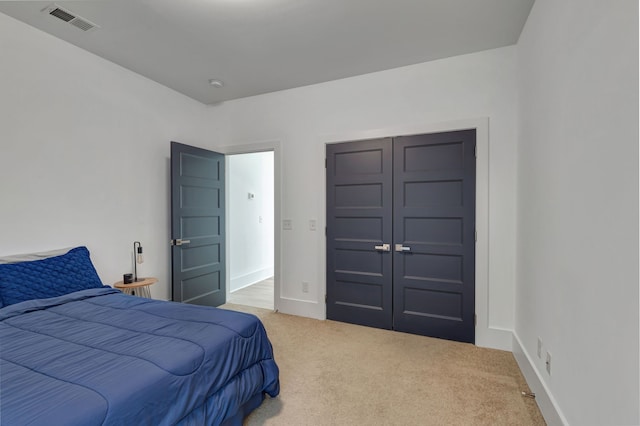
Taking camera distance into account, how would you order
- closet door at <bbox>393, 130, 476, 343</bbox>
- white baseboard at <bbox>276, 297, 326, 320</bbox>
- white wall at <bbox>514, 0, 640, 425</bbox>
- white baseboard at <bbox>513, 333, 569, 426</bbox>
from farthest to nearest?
white baseboard at <bbox>276, 297, 326, 320</bbox>, closet door at <bbox>393, 130, 476, 343</bbox>, white baseboard at <bbox>513, 333, 569, 426</bbox>, white wall at <bbox>514, 0, 640, 425</bbox>

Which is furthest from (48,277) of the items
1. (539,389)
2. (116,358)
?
(539,389)

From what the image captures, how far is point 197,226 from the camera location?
375cm

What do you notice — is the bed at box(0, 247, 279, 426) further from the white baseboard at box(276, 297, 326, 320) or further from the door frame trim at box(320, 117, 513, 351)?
the door frame trim at box(320, 117, 513, 351)

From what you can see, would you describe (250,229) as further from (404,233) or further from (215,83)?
→ (404,233)

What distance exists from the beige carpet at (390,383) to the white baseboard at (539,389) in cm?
6

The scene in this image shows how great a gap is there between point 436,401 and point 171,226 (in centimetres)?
308

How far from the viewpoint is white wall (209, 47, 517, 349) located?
110 inches

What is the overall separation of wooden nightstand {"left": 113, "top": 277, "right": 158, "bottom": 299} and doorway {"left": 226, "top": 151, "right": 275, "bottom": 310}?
1246mm

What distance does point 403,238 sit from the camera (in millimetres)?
3148

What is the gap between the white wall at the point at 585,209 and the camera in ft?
3.47

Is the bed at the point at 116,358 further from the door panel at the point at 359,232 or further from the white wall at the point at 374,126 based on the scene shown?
the white wall at the point at 374,126

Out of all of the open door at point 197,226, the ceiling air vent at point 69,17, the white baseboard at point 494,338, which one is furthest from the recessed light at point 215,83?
the white baseboard at point 494,338

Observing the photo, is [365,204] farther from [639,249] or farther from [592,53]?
[639,249]

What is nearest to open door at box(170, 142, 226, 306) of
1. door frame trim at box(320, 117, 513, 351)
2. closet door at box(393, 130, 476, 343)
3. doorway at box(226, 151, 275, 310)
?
doorway at box(226, 151, 275, 310)
